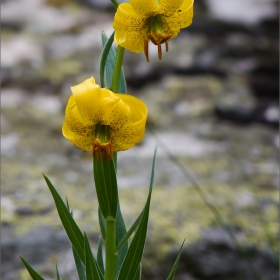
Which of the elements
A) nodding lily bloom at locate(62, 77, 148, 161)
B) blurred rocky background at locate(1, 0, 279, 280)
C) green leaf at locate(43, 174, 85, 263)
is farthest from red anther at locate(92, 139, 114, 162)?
blurred rocky background at locate(1, 0, 279, 280)

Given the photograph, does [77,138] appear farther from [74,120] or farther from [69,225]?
[69,225]

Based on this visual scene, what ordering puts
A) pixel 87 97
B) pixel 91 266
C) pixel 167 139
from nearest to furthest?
pixel 87 97 → pixel 91 266 → pixel 167 139

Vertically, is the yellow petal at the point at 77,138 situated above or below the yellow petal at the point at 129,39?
below

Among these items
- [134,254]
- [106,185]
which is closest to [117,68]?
[106,185]

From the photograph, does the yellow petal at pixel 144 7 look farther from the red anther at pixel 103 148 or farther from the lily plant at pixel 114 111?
the red anther at pixel 103 148

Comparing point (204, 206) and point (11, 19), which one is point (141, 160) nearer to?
point (204, 206)

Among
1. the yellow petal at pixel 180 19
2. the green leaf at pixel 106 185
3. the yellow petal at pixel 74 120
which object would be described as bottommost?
the green leaf at pixel 106 185

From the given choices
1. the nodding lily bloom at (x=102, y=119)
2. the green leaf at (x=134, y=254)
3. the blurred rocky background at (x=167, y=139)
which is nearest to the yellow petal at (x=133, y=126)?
the nodding lily bloom at (x=102, y=119)

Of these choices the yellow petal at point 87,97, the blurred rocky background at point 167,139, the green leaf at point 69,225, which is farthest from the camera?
the blurred rocky background at point 167,139
